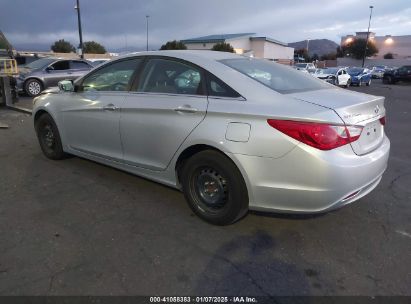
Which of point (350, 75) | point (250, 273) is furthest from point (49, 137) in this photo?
point (350, 75)

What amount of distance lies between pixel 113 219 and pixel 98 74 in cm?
193

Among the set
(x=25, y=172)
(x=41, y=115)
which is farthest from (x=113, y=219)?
(x=41, y=115)

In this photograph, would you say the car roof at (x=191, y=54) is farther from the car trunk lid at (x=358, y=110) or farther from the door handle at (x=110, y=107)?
the car trunk lid at (x=358, y=110)

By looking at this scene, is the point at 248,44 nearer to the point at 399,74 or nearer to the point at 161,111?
the point at 399,74

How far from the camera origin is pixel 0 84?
11.2 meters

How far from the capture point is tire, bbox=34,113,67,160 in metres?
5.23

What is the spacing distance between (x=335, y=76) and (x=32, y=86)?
19091mm

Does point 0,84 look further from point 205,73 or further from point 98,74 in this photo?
point 205,73

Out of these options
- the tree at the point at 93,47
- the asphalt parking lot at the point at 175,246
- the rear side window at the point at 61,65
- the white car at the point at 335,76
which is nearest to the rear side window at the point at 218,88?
the asphalt parking lot at the point at 175,246

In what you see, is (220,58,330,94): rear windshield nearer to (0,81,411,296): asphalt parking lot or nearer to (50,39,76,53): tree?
(0,81,411,296): asphalt parking lot

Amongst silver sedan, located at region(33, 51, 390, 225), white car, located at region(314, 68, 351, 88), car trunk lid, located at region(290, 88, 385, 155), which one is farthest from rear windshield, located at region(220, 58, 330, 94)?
white car, located at region(314, 68, 351, 88)

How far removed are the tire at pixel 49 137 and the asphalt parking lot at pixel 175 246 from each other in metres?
0.78

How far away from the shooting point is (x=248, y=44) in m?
77.0

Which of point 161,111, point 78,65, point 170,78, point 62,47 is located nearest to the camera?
point 161,111
